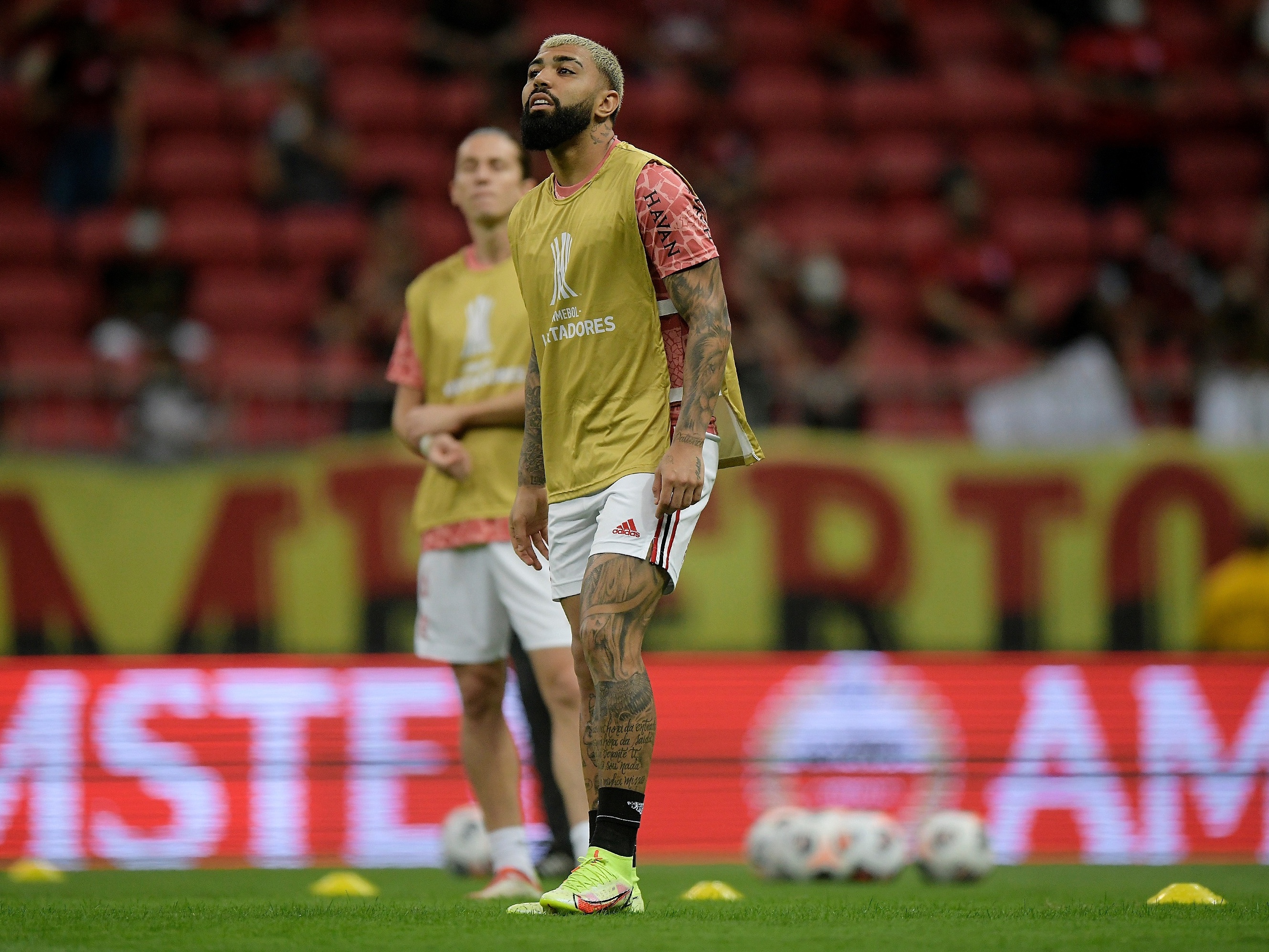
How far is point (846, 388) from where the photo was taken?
976 cm

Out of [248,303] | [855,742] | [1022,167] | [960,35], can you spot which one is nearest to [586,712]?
[855,742]

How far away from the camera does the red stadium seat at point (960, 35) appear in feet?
44.9

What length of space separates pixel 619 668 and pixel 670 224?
1109 mm

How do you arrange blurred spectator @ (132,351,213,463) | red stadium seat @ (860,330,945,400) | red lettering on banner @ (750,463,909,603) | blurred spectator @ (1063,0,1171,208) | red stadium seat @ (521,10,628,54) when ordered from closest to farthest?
1. blurred spectator @ (132,351,213,463)
2. red lettering on banner @ (750,463,909,603)
3. red stadium seat @ (860,330,945,400)
4. blurred spectator @ (1063,0,1171,208)
5. red stadium seat @ (521,10,628,54)

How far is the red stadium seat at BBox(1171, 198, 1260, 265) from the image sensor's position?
40.7 feet

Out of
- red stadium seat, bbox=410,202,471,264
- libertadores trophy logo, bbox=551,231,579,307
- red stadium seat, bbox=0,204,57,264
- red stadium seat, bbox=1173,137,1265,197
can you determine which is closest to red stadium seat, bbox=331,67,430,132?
red stadium seat, bbox=410,202,471,264

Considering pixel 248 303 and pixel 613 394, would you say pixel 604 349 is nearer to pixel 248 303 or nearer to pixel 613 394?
pixel 613 394

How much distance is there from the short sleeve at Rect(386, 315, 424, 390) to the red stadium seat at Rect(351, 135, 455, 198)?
6429 mm

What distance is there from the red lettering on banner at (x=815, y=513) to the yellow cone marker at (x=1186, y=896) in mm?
4570

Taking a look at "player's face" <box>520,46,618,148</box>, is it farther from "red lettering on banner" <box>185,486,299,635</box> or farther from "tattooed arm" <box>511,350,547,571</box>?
"red lettering on banner" <box>185,486,299,635</box>

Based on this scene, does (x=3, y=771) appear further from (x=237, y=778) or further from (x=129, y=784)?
(x=237, y=778)

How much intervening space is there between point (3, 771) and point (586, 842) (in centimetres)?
380

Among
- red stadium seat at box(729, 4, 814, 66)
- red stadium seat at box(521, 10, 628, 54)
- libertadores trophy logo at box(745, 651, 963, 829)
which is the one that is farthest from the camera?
red stadium seat at box(729, 4, 814, 66)

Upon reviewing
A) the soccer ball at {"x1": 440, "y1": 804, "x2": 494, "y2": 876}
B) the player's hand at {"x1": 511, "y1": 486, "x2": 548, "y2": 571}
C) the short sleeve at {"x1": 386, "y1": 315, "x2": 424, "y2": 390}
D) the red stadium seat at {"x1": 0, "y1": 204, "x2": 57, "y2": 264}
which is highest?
the red stadium seat at {"x1": 0, "y1": 204, "x2": 57, "y2": 264}
